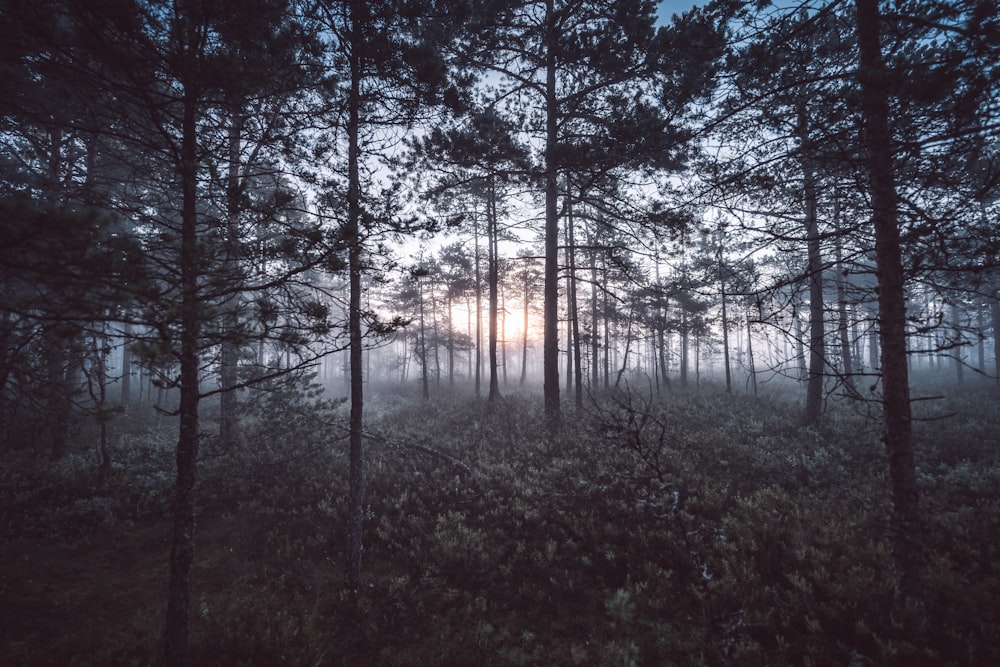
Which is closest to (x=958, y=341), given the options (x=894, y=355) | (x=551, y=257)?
(x=894, y=355)

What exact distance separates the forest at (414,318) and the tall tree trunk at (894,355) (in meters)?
0.04

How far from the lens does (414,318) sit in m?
7.96

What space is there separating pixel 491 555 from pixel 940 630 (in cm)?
608

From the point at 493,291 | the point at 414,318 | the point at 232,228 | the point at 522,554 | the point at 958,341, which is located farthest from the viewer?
the point at 493,291

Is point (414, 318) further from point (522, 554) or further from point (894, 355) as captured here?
point (894, 355)

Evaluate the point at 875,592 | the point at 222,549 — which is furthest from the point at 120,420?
the point at 875,592

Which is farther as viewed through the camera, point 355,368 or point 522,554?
point 522,554

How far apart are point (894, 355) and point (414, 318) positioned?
7.47 meters

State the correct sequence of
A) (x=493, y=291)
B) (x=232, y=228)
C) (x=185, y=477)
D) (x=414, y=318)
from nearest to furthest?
(x=185, y=477) → (x=232, y=228) → (x=414, y=318) → (x=493, y=291)

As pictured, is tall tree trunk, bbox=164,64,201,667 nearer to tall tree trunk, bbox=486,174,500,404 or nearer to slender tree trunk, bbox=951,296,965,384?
slender tree trunk, bbox=951,296,965,384

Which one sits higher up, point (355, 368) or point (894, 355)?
point (894, 355)

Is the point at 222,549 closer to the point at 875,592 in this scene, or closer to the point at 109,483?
the point at 109,483

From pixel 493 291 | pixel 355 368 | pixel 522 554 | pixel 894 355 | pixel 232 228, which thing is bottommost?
pixel 522 554

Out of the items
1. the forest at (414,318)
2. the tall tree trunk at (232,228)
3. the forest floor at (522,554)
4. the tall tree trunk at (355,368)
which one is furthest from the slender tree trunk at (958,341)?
the tall tree trunk at (355,368)
